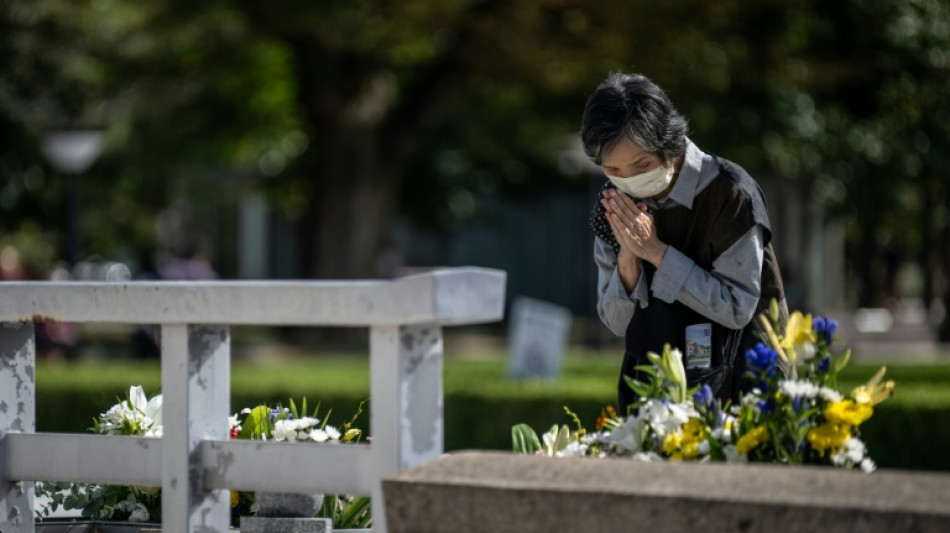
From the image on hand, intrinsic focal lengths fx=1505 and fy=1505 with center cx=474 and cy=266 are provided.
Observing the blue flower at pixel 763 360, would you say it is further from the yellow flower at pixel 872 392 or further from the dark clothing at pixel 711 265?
the dark clothing at pixel 711 265

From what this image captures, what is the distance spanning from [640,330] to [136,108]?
21.2 m

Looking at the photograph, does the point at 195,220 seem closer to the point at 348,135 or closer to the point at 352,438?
the point at 348,135

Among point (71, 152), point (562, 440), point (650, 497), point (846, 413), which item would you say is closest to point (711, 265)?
point (562, 440)

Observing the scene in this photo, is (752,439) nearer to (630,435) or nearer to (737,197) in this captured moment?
(630,435)

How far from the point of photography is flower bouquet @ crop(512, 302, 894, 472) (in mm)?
3105

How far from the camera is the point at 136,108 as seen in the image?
78.9 ft

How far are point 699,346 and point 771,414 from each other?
70 cm

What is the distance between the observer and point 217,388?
11.0 ft

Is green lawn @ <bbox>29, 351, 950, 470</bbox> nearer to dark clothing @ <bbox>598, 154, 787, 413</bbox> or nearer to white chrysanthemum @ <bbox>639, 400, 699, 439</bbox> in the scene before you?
dark clothing @ <bbox>598, 154, 787, 413</bbox>

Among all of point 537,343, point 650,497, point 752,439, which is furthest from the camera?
point 537,343

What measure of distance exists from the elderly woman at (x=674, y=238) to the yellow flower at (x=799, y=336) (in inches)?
18.2

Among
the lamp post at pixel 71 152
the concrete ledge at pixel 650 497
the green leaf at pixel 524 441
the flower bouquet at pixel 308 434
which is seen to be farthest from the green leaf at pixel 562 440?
the lamp post at pixel 71 152

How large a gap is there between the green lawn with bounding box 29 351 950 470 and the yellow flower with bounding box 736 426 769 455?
4.71 metres

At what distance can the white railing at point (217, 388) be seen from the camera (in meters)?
2.89
